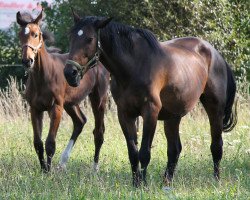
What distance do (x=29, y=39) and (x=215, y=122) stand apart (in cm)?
287

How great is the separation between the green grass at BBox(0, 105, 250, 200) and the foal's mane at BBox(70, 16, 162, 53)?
1.50 m

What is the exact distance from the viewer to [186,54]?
1012 centimetres

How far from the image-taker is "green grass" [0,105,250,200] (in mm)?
8227

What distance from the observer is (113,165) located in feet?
37.2

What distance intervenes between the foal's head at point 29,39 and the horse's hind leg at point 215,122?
245cm

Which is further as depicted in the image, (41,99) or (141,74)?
(41,99)

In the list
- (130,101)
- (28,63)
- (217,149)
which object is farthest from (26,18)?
(217,149)

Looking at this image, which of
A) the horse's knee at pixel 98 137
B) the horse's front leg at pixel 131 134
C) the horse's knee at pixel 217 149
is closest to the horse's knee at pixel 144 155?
the horse's front leg at pixel 131 134

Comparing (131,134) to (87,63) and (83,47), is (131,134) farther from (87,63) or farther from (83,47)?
(83,47)

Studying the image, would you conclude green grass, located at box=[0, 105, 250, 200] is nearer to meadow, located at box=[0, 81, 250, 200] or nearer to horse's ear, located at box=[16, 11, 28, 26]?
meadow, located at box=[0, 81, 250, 200]

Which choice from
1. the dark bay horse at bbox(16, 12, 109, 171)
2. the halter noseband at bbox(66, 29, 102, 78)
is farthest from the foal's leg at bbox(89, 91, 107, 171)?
the halter noseband at bbox(66, 29, 102, 78)

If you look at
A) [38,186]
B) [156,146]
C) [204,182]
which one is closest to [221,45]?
[156,146]

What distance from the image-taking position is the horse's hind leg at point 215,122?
34.1 ft

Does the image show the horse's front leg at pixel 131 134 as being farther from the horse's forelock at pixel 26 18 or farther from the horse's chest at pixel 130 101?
the horse's forelock at pixel 26 18
